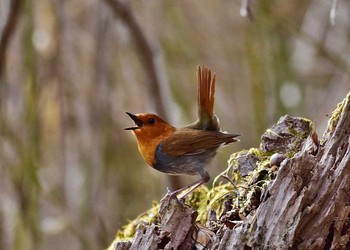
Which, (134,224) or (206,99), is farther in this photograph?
(206,99)

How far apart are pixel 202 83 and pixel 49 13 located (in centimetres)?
265

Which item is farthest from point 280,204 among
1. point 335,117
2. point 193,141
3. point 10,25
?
point 10,25

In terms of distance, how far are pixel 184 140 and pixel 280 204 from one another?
0.95 m

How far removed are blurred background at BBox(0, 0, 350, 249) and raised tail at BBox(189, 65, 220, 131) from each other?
1.11 metres

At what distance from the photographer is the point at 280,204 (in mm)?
1956

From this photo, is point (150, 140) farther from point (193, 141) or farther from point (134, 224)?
point (134, 224)

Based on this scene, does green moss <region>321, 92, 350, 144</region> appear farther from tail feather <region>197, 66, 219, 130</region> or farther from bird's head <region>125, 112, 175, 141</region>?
bird's head <region>125, 112, 175, 141</region>

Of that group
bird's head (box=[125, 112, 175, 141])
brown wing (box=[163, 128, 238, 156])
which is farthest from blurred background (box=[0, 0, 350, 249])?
brown wing (box=[163, 128, 238, 156])

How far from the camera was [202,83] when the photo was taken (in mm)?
2820

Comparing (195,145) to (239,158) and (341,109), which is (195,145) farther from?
(341,109)

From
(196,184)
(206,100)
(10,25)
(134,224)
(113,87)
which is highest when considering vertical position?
(113,87)

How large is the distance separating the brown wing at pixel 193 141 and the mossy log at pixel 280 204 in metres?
0.34

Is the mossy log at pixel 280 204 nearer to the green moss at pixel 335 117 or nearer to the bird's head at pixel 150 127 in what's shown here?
the green moss at pixel 335 117

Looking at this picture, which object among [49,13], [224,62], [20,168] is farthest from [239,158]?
[224,62]
